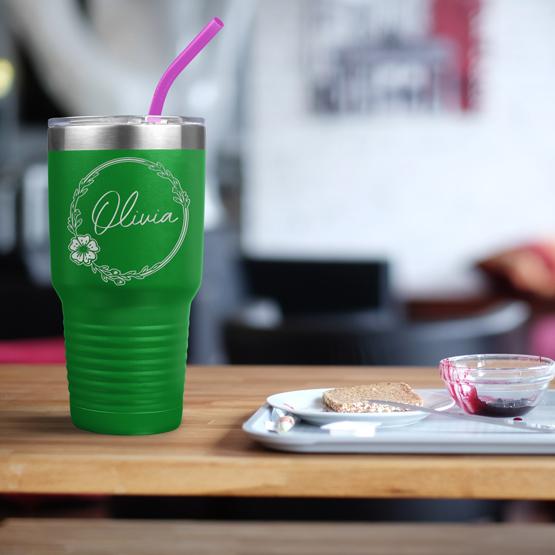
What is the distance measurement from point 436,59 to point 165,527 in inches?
175

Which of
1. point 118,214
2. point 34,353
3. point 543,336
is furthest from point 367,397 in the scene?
point 543,336

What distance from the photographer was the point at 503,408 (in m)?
0.62

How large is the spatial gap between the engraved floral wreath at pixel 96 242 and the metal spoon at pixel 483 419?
15cm

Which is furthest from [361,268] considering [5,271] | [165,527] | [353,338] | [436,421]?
[436,421]

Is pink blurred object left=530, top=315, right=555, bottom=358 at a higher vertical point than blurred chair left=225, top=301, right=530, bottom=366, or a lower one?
lower

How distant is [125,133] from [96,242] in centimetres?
7

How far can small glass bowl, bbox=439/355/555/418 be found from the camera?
62 centimetres

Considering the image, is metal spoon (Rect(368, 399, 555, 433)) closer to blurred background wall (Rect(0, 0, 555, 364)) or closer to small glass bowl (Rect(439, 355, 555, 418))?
small glass bowl (Rect(439, 355, 555, 418))

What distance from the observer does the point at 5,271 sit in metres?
3.03

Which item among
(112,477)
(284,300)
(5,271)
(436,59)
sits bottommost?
(284,300)

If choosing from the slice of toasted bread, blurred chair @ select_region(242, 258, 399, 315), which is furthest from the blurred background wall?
the slice of toasted bread

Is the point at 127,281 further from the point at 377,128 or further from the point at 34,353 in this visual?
the point at 377,128

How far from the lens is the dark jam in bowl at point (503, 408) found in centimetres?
62

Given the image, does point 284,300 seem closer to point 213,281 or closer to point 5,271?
point 213,281
